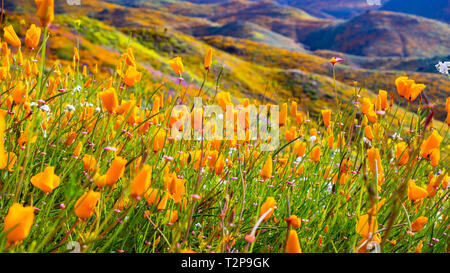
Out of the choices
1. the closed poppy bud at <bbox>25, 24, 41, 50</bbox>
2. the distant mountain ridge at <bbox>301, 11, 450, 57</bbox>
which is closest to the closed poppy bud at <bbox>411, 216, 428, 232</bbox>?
the closed poppy bud at <bbox>25, 24, 41, 50</bbox>

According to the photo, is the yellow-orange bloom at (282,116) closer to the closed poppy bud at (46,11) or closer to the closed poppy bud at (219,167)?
the closed poppy bud at (219,167)

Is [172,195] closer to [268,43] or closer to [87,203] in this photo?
[87,203]

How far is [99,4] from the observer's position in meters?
136

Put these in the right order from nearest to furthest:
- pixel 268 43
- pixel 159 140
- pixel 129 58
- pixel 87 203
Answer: pixel 87 203, pixel 159 140, pixel 129 58, pixel 268 43

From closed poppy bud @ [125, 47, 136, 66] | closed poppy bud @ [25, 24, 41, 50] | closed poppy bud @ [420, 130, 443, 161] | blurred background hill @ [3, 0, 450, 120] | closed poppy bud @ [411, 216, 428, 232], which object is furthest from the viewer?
blurred background hill @ [3, 0, 450, 120]

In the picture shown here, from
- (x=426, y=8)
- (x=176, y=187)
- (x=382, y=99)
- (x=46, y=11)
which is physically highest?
(x=426, y=8)

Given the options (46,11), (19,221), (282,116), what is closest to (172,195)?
(19,221)

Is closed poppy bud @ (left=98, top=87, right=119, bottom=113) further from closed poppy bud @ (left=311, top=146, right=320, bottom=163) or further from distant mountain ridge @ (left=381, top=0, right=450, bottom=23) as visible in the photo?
distant mountain ridge @ (left=381, top=0, right=450, bottom=23)

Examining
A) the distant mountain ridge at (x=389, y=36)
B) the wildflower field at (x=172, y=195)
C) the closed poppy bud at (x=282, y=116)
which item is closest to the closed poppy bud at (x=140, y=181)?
the wildflower field at (x=172, y=195)

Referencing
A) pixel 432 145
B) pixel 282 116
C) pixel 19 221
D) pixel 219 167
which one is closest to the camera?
pixel 19 221

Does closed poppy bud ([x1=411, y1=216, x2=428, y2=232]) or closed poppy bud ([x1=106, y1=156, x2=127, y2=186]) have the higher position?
closed poppy bud ([x1=106, y1=156, x2=127, y2=186])
